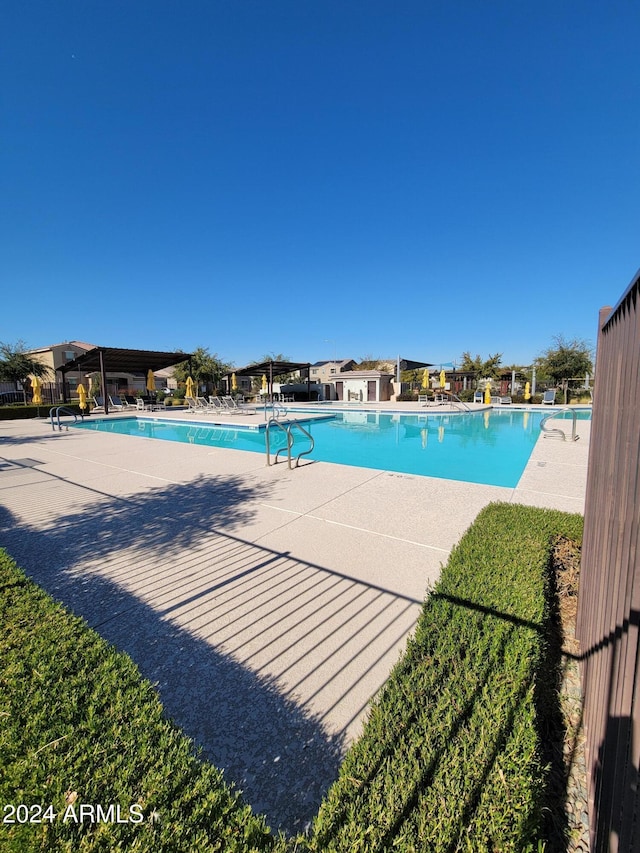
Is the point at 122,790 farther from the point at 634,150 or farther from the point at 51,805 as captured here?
the point at 634,150

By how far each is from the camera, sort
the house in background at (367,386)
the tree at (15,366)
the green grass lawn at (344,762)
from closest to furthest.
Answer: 1. the green grass lawn at (344,762)
2. the tree at (15,366)
3. the house in background at (367,386)

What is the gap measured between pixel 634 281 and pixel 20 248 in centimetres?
2679

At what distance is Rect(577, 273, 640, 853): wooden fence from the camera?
982 millimetres

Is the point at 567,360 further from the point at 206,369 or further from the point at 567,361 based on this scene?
the point at 206,369

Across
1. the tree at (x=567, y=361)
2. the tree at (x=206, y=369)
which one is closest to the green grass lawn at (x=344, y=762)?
the tree at (x=567, y=361)

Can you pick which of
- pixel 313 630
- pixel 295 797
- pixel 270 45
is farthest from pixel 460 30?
pixel 295 797

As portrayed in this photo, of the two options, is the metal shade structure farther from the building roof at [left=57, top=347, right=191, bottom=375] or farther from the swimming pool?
the swimming pool

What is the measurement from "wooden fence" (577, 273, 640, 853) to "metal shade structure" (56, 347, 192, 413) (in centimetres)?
2159

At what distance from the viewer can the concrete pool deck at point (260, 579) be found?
184 cm

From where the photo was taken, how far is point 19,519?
477 centimetres

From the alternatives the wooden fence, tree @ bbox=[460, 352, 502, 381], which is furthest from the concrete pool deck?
tree @ bbox=[460, 352, 502, 381]

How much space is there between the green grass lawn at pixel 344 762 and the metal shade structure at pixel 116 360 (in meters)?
20.6

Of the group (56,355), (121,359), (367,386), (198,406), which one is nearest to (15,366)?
(56,355)

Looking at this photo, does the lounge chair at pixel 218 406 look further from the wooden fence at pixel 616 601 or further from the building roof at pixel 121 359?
the wooden fence at pixel 616 601
